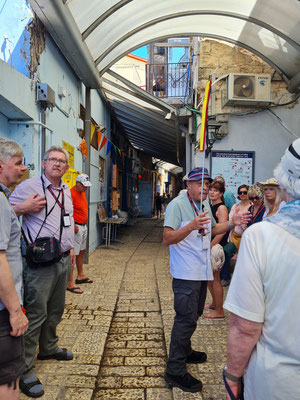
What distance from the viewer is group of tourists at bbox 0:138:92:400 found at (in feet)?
5.86

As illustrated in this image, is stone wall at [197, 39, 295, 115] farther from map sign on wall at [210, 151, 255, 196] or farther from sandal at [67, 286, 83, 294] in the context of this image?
sandal at [67, 286, 83, 294]

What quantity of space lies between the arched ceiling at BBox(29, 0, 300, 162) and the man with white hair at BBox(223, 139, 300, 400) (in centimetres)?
397

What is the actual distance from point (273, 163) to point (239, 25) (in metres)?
3.11

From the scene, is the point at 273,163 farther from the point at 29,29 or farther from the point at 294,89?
the point at 29,29

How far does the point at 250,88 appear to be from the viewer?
23.7 ft

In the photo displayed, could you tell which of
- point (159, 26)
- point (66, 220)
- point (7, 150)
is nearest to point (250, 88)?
point (159, 26)

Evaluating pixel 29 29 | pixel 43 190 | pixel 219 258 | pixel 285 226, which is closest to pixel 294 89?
pixel 219 258

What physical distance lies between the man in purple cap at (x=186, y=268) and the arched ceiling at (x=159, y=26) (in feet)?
9.97

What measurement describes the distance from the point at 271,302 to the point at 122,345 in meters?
2.69

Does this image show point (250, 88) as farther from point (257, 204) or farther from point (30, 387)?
point (30, 387)

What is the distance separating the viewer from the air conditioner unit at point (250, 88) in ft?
23.4

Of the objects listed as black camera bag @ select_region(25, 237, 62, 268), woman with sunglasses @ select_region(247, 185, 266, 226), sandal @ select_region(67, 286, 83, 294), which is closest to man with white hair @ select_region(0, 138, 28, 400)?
black camera bag @ select_region(25, 237, 62, 268)

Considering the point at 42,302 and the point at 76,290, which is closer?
the point at 42,302

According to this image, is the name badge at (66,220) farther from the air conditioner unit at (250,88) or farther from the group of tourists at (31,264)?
the air conditioner unit at (250,88)
